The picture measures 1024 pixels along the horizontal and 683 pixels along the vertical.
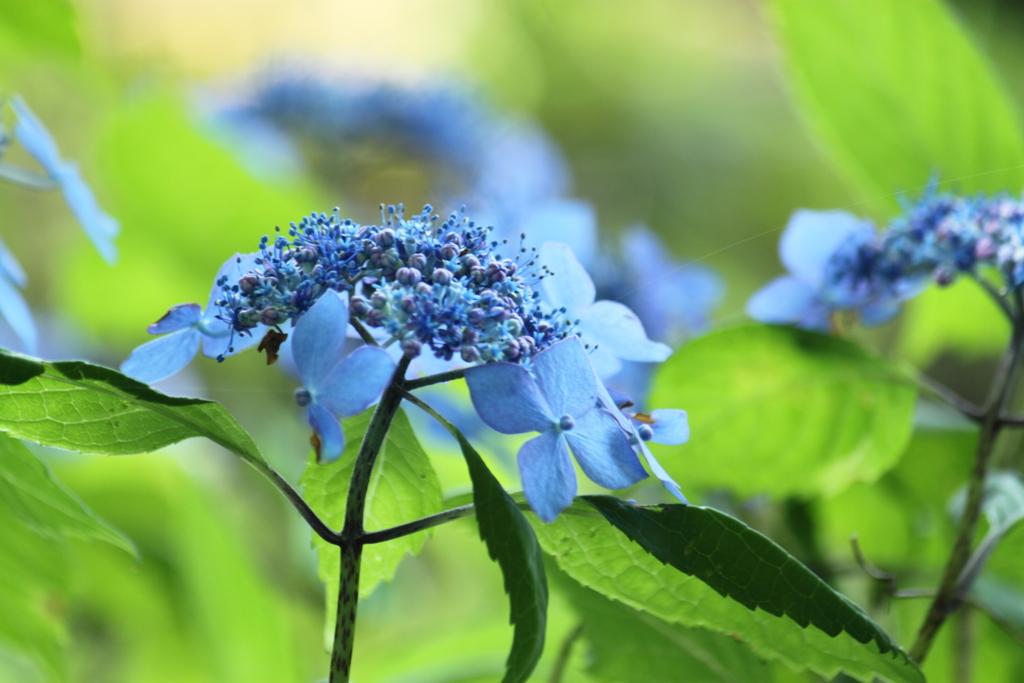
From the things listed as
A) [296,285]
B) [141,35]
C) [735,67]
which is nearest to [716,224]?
[735,67]

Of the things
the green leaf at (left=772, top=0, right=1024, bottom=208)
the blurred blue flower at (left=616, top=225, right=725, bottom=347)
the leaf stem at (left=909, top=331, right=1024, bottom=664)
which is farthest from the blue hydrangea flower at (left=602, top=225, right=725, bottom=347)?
the leaf stem at (left=909, top=331, right=1024, bottom=664)

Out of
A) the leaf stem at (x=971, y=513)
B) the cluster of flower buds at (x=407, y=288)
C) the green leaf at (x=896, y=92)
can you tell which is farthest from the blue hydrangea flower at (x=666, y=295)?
the cluster of flower buds at (x=407, y=288)

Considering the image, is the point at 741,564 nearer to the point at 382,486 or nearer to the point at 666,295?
the point at 382,486

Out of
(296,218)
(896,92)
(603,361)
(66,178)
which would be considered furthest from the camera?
(296,218)

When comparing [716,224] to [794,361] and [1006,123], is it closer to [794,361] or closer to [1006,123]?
[1006,123]

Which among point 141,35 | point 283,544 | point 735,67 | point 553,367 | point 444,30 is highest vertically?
point 141,35

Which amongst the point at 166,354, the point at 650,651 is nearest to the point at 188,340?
the point at 166,354
